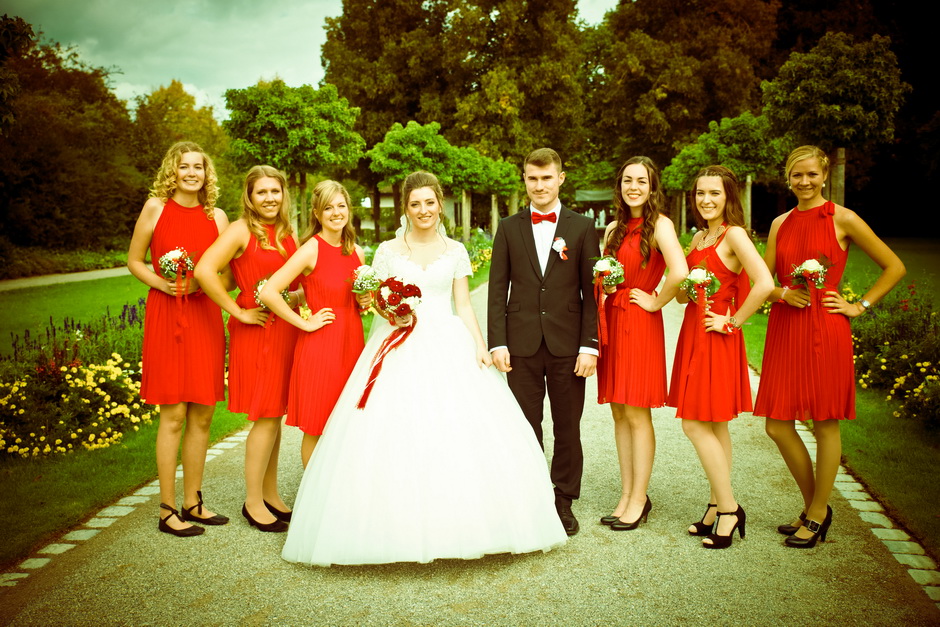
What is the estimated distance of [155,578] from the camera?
4.01 meters

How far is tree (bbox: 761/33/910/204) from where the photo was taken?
15789mm

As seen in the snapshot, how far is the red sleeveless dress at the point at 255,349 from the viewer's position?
4762mm

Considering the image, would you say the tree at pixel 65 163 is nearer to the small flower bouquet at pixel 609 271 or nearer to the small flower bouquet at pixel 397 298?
the small flower bouquet at pixel 397 298

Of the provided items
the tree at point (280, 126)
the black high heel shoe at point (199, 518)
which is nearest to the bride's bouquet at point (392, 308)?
the black high heel shoe at point (199, 518)

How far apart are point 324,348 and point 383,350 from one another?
0.48 meters

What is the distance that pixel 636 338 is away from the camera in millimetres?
4617

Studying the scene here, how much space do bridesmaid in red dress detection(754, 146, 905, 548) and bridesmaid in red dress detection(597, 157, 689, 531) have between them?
0.73m

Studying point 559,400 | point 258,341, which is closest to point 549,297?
point 559,400

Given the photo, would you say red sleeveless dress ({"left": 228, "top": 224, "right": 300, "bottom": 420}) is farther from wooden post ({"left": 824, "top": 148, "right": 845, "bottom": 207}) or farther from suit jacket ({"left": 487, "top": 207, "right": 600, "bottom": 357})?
wooden post ({"left": 824, "top": 148, "right": 845, "bottom": 207})

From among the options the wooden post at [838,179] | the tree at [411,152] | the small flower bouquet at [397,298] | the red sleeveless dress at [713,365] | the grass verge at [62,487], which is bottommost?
the grass verge at [62,487]

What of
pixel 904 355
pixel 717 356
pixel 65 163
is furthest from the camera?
pixel 65 163

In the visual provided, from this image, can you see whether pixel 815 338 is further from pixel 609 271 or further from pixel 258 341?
pixel 258 341

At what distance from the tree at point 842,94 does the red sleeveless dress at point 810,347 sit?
13.2m

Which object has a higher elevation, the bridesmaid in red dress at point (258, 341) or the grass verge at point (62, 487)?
the bridesmaid in red dress at point (258, 341)
